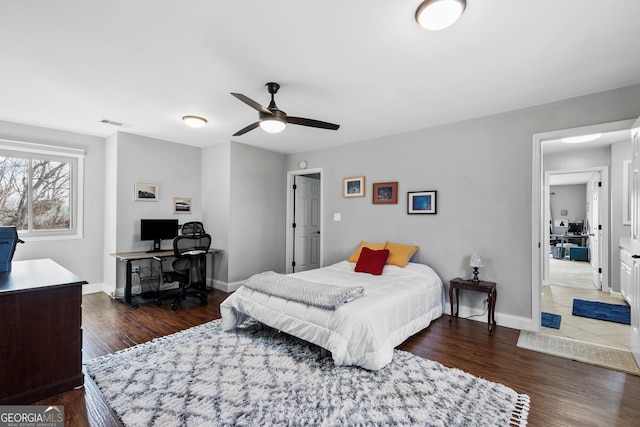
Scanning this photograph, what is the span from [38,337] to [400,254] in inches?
→ 141

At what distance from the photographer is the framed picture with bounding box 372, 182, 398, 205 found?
4.40 meters

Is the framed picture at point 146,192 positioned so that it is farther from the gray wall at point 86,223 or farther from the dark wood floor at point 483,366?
the dark wood floor at point 483,366

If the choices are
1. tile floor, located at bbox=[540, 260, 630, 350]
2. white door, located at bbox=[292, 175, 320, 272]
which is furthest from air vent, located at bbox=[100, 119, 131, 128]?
→ tile floor, located at bbox=[540, 260, 630, 350]

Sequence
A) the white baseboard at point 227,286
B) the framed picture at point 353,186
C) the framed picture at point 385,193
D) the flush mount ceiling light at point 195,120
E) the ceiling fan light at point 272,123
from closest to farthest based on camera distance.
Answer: the ceiling fan light at point 272,123
the flush mount ceiling light at point 195,120
the framed picture at point 385,193
the framed picture at point 353,186
the white baseboard at point 227,286

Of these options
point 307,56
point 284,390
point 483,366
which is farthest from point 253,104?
point 483,366

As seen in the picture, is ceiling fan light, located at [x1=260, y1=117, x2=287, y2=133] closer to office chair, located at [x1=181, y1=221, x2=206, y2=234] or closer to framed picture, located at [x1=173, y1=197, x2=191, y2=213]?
office chair, located at [x1=181, y1=221, x2=206, y2=234]

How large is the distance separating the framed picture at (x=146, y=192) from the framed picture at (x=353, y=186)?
123 inches

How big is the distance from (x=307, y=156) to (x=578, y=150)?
15.5 feet

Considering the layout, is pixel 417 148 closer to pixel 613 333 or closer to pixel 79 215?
pixel 613 333

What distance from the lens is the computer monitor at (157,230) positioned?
4.60 meters

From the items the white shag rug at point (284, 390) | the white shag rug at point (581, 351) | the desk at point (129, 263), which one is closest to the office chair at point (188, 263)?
the desk at point (129, 263)

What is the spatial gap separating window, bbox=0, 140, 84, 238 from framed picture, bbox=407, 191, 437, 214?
16.3 ft

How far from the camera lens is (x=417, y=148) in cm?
419

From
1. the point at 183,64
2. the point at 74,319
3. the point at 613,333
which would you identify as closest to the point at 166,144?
the point at 183,64
